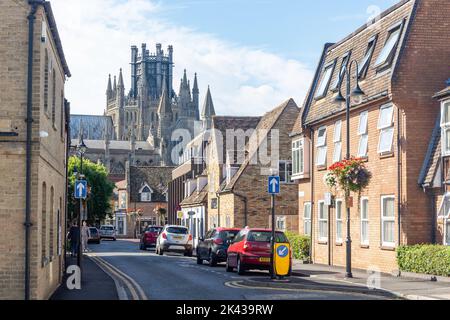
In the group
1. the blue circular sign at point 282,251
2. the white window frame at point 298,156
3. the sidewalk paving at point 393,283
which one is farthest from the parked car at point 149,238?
the blue circular sign at point 282,251

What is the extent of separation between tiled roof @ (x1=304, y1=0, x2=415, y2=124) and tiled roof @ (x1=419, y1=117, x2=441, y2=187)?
206 cm

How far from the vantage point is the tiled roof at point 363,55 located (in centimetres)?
2858

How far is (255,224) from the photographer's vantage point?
162ft

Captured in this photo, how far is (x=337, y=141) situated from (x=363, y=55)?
3.55 m

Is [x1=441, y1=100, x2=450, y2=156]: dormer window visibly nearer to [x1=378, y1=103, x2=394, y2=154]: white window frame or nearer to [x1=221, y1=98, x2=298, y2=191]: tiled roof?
[x1=378, y1=103, x2=394, y2=154]: white window frame

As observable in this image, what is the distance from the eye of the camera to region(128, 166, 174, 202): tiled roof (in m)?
113

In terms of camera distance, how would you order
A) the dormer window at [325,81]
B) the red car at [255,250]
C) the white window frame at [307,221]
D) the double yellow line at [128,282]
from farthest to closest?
the white window frame at [307,221], the dormer window at [325,81], the red car at [255,250], the double yellow line at [128,282]

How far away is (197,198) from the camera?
2574 inches

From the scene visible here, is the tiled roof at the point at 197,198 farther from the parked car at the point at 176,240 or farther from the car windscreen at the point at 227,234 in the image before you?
the car windscreen at the point at 227,234

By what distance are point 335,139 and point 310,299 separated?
15.9m

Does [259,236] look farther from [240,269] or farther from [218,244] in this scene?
[218,244]

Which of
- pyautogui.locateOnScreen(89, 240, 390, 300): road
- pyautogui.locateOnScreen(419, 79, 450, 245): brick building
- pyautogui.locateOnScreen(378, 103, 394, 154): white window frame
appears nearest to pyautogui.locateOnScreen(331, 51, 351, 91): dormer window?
pyautogui.locateOnScreen(378, 103, 394, 154): white window frame

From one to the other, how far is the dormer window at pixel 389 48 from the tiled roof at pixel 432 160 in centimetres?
289
